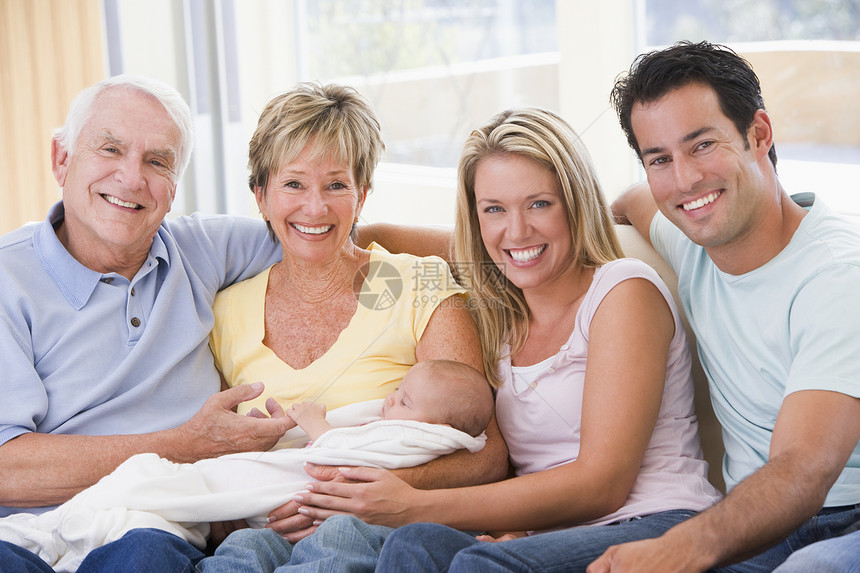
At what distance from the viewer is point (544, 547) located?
1336mm

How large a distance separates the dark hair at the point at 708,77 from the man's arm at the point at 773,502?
526 millimetres

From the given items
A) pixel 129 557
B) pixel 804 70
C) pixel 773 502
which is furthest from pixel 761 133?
pixel 804 70

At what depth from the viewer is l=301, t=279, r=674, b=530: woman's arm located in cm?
150

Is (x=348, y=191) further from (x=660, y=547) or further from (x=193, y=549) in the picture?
(x=660, y=547)

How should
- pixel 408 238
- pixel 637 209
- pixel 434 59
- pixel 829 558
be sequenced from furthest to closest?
pixel 434 59 → pixel 408 238 → pixel 637 209 → pixel 829 558

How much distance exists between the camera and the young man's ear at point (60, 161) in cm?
181

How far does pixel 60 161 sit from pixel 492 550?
123cm

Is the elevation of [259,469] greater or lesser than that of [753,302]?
lesser

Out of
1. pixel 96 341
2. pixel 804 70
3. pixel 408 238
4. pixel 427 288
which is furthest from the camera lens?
pixel 804 70

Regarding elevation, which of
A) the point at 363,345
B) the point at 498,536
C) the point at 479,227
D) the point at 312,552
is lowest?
the point at 498,536

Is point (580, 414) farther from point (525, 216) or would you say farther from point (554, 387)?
point (525, 216)

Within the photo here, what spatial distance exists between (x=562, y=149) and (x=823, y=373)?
62cm

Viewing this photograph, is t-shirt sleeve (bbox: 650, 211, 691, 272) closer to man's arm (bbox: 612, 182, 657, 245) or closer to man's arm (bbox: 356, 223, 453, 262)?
man's arm (bbox: 612, 182, 657, 245)

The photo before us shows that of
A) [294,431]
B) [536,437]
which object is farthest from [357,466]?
[536,437]
